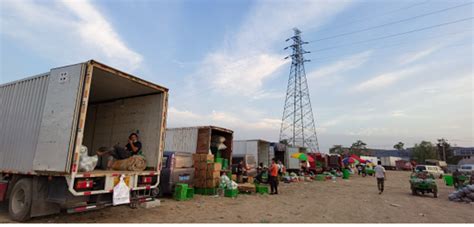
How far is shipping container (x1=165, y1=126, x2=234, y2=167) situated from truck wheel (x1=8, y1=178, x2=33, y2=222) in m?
7.34

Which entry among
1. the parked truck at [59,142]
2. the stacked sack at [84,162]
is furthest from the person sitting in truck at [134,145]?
the stacked sack at [84,162]

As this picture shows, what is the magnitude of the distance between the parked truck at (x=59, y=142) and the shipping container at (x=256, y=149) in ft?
39.6

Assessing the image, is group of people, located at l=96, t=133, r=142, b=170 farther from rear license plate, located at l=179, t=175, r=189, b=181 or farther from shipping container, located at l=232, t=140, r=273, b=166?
shipping container, located at l=232, t=140, r=273, b=166

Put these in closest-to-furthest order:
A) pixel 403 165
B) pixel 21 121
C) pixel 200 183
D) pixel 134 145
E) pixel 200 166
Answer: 1. pixel 21 121
2. pixel 134 145
3. pixel 200 183
4. pixel 200 166
5. pixel 403 165

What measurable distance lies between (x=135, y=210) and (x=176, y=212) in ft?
3.24

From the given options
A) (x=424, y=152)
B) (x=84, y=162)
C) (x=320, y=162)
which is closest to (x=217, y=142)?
(x=84, y=162)

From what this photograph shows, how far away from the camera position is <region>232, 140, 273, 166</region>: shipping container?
18406mm

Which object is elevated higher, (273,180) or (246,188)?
(273,180)

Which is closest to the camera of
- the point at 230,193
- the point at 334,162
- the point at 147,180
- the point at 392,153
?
the point at 147,180

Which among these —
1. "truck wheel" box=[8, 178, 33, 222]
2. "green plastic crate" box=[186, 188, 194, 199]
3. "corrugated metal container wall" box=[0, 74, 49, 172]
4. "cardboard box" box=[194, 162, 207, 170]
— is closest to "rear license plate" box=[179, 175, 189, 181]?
"green plastic crate" box=[186, 188, 194, 199]

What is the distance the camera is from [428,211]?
7.82 m

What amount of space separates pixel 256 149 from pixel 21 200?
14.2 m

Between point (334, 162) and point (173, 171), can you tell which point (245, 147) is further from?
point (334, 162)

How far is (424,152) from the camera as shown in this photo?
60938mm
